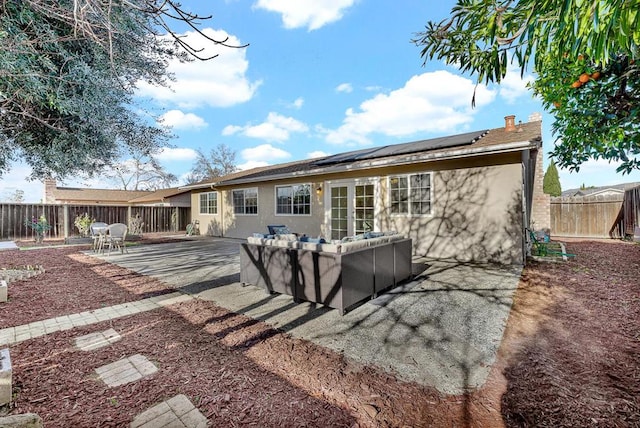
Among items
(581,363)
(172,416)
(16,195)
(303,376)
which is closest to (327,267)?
(303,376)

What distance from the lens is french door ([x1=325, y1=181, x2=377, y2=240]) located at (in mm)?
8414

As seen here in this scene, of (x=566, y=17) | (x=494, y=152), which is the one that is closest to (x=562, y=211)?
(x=494, y=152)

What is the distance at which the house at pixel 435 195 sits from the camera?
6.29 meters

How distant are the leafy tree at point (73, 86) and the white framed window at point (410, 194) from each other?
19.0 feet

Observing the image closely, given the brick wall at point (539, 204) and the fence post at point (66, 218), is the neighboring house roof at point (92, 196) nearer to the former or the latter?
the fence post at point (66, 218)

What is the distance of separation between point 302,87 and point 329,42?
130 inches

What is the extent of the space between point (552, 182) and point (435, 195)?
1484cm

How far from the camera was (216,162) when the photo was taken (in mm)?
29234

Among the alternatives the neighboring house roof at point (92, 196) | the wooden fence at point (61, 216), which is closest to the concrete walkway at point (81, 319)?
the wooden fence at point (61, 216)

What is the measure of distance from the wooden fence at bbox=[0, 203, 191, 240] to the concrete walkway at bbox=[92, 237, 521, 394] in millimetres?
9256

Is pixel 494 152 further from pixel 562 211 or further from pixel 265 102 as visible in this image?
pixel 265 102

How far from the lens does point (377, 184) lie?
27.0 ft

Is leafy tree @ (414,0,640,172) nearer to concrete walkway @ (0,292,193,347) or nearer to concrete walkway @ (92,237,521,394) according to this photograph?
concrete walkway @ (92,237,521,394)

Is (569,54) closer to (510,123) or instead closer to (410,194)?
(410,194)
